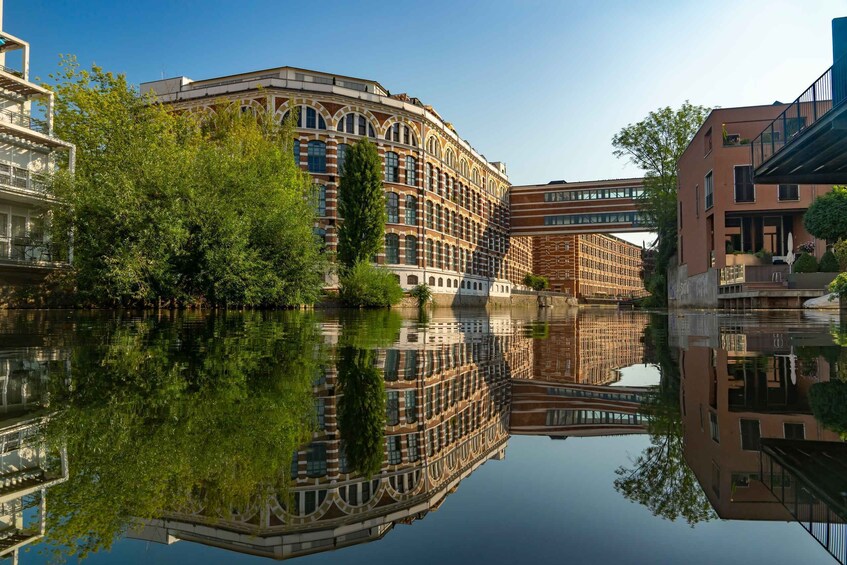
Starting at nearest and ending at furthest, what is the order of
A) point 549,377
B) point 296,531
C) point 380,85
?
point 296,531 → point 549,377 → point 380,85

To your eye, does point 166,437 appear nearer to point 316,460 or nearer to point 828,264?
point 316,460

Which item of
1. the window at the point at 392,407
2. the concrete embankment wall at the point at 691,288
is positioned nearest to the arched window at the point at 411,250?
the concrete embankment wall at the point at 691,288

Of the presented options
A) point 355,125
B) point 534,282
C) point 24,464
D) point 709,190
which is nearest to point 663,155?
point 709,190

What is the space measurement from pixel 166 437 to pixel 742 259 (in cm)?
3437

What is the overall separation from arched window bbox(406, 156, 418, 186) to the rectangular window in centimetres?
2304

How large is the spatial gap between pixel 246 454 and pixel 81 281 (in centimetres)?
1902

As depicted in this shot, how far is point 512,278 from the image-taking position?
242ft

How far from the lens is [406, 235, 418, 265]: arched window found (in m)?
47.5

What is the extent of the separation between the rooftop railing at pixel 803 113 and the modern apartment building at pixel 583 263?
6786cm

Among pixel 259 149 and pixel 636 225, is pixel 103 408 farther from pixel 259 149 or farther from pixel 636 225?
Answer: pixel 636 225

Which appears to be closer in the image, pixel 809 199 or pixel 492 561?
pixel 492 561

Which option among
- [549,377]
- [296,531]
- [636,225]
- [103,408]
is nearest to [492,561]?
[296,531]

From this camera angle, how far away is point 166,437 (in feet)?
7.81

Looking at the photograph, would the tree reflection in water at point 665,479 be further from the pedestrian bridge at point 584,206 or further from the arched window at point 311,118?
the pedestrian bridge at point 584,206
